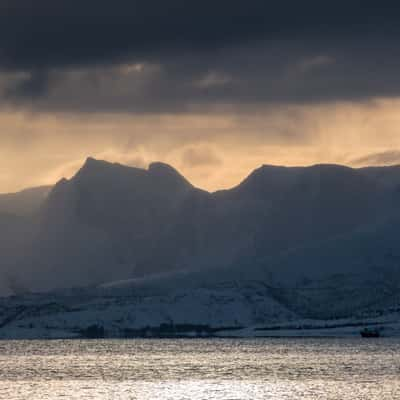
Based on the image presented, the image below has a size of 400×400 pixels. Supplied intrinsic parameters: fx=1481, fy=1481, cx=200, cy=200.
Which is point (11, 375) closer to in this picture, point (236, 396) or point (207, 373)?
point (207, 373)

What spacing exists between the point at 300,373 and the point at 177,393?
36.6m

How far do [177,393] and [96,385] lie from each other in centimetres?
1554

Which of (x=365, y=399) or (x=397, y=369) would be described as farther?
(x=397, y=369)

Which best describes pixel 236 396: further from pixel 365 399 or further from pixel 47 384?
pixel 47 384

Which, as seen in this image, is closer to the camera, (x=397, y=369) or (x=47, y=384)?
(x=47, y=384)

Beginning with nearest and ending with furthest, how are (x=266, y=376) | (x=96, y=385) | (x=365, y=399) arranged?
1. (x=365, y=399)
2. (x=96, y=385)
3. (x=266, y=376)

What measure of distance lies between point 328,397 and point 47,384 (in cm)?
3722

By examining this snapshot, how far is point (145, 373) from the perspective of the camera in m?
194

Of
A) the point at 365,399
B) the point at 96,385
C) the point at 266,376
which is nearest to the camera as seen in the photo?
the point at 365,399

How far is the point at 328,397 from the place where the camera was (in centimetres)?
15200

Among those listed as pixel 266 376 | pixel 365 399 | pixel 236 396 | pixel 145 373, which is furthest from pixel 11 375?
pixel 365 399

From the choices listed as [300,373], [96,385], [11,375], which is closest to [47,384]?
[96,385]

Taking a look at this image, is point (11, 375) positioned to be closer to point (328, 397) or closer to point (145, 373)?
point (145, 373)

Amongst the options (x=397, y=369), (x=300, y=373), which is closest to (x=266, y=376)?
(x=300, y=373)
